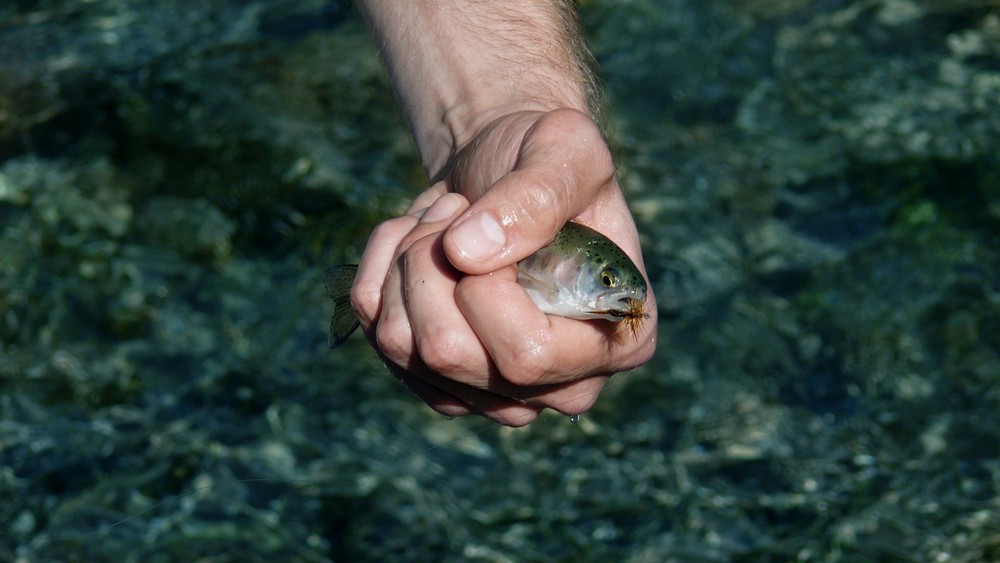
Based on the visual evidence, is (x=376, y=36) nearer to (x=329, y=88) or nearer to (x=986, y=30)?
(x=329, y=88)

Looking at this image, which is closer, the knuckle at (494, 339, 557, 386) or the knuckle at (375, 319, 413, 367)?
the knuckle at (494, 339, 557, 386)

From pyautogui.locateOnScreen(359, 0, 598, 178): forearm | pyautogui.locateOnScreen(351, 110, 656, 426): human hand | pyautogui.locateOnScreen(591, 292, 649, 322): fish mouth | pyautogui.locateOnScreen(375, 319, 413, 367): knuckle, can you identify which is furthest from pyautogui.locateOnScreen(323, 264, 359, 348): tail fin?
pyautogui.locateOnScreen(591, 292, 649, 322): fish mouth

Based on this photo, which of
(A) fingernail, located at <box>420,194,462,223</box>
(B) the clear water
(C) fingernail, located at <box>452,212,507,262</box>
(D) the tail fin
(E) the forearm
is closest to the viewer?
(C) fingernail, located at <box>452,212,507,262</box>

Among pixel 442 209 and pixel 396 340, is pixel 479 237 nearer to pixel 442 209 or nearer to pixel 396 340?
pixel 442 209

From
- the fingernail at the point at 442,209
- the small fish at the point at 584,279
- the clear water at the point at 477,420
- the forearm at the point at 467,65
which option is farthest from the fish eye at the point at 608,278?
the clear water at the point at 477,420

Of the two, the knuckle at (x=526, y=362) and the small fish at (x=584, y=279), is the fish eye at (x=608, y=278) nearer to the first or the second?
the small fish at (x=584, y=279)

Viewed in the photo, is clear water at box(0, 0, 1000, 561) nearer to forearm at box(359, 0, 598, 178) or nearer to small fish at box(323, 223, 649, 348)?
forearm at box(359, 0, 598, 178)

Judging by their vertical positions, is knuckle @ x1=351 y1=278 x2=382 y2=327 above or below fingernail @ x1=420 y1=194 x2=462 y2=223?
below
